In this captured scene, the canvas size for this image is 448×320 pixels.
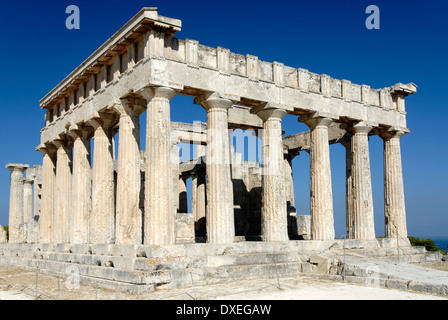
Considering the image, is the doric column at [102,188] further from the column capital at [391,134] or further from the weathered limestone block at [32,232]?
the column capital at [391,134]

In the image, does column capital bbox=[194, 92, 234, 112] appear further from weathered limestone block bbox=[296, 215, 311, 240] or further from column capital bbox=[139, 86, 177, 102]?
weathered limestone block bbox=[296, 215, 311, 240]

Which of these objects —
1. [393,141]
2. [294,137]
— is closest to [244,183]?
[294,137]

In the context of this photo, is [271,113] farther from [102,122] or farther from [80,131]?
[80,131]

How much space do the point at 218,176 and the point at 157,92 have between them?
3775 millimetres

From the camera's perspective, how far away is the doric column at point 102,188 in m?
20.8

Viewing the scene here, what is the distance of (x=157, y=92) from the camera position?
681 inches

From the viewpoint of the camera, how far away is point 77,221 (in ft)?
73.7

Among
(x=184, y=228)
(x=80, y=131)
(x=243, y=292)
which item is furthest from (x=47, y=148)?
(x=243, y=292)

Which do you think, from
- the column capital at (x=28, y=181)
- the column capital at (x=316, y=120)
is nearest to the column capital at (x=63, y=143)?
the column capital at (x=316, y=120)

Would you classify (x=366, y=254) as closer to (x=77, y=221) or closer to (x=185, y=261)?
(x=185, y=261)

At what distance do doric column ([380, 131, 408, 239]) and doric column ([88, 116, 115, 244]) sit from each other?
13.7 meters

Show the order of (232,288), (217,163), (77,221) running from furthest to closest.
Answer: (77,221)
(217,163)
(232,288)

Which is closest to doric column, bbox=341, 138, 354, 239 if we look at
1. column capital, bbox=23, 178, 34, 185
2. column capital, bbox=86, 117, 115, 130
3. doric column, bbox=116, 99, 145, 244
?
doric column, bbox=116, 99, 145, 244

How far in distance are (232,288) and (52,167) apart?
15.8m
